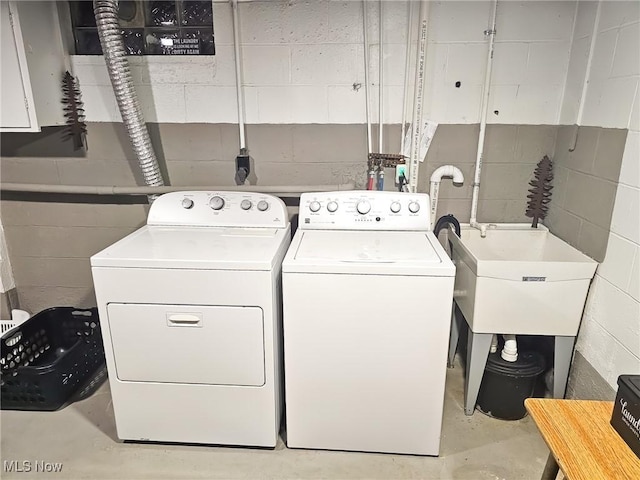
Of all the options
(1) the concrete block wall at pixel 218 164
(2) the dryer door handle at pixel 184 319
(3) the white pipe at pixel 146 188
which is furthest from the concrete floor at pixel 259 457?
(3) the white pipe at pixel 146 188

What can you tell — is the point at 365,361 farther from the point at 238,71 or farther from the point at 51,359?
the point at 51,359

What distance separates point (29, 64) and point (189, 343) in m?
1.45

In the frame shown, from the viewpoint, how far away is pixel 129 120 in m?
2.16

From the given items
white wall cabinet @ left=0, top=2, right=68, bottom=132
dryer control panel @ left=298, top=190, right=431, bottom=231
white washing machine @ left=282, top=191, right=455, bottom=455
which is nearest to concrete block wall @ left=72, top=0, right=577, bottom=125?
white wall cabinet @ left=0, top=2, right=68, bottom=132

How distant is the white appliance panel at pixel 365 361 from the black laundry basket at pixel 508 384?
0.39 meters

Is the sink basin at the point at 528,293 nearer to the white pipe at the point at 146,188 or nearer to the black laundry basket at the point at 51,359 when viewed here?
the white pipe at the point at 146,188

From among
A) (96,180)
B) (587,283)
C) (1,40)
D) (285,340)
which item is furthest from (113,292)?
(587,283)

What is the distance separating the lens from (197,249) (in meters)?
1.77

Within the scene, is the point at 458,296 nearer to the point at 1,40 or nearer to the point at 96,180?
the point at 96,180

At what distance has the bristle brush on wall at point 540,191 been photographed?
7.52 feet

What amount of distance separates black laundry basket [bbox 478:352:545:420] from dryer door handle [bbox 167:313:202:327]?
4.20 feet

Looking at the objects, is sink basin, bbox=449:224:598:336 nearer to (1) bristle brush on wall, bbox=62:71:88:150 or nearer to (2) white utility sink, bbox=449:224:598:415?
(2) white utility sink, bbox=449:224:598:415

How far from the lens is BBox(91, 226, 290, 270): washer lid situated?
1.64 metres

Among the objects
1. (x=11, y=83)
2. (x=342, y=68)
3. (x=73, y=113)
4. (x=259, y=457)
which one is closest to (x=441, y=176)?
(x=342, y=68)
